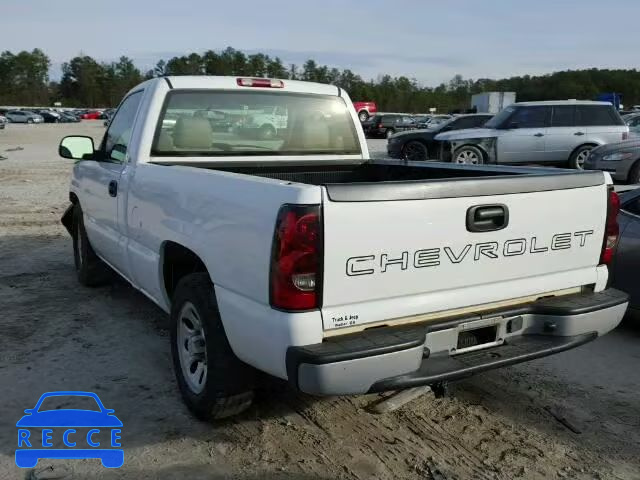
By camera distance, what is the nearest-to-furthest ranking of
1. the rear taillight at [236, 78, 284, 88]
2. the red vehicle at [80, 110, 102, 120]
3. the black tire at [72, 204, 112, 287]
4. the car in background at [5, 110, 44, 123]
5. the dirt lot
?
the dirt lot → the rear taillight at [236, 78, 284, 88] → the black tire at [72, 204, 112, 287] → the car in background at [5, 110, 44, 123] → the red vehicle at [80, 110, 102, 120]

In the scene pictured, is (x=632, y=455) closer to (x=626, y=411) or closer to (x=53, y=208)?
(x=626, y=411)

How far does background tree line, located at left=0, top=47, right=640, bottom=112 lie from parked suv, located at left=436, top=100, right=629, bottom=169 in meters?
92.7

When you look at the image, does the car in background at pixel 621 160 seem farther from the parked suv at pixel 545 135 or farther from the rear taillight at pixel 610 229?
the rear taillight at pixel 610 229

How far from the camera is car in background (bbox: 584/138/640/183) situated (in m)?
12.5

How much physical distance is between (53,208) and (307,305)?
9.52m

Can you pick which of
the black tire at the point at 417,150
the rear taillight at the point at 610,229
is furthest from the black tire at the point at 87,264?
the black tire at the point at 417,150

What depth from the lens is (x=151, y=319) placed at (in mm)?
5223

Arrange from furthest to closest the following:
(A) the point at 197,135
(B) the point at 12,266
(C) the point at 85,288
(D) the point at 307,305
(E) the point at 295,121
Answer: (B) the point at 12,266 < (C) the point at 85,288 < (E) the point at 295,121 < (A) the point at 197,135 < (D) the point at 307,305

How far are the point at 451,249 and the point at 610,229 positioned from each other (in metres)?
1.16

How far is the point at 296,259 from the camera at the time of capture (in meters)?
2.63

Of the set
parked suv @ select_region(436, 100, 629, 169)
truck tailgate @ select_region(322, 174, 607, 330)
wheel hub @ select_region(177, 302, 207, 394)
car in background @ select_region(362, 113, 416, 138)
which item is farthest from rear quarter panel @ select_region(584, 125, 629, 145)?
car in background @ select_region(362, 113, 416, 138)

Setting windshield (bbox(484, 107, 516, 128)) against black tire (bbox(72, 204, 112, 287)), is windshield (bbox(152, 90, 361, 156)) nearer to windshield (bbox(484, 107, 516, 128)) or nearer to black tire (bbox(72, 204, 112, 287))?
black tire (bbox(72, 204, 112, 287))

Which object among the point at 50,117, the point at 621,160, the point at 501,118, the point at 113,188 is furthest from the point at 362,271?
the point at 50,117

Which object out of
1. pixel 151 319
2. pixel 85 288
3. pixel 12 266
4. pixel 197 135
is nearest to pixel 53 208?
pixel 12 266
